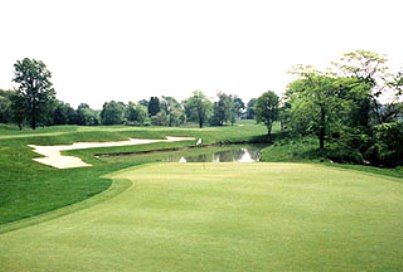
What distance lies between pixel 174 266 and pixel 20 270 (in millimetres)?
2093

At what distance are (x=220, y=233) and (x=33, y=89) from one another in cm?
5155

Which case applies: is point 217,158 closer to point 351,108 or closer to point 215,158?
point 215,158

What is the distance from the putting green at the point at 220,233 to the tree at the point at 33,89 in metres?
46.8

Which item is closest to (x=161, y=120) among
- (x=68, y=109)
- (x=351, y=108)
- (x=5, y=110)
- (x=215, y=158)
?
(x=68, y=109)

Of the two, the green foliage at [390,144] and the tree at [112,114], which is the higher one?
the tree at [112,114]

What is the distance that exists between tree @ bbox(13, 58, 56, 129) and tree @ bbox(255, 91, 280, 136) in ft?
110

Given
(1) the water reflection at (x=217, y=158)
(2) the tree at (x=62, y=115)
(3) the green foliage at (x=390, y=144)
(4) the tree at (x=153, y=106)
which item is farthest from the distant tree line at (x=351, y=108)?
(4) the tree at (x=153, y=106)

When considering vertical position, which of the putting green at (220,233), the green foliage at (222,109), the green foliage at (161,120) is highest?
the green foliage at (222,109)

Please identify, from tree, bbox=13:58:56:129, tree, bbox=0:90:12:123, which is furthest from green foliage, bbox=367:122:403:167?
tree, bbox=0:90:12:123

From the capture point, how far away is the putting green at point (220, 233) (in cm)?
504

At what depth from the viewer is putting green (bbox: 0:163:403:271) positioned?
198 inches

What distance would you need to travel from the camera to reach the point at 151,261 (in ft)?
16.6

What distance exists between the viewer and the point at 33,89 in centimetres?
5112

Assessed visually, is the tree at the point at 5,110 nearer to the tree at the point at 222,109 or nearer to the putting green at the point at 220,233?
the tree at the point at 222,109
